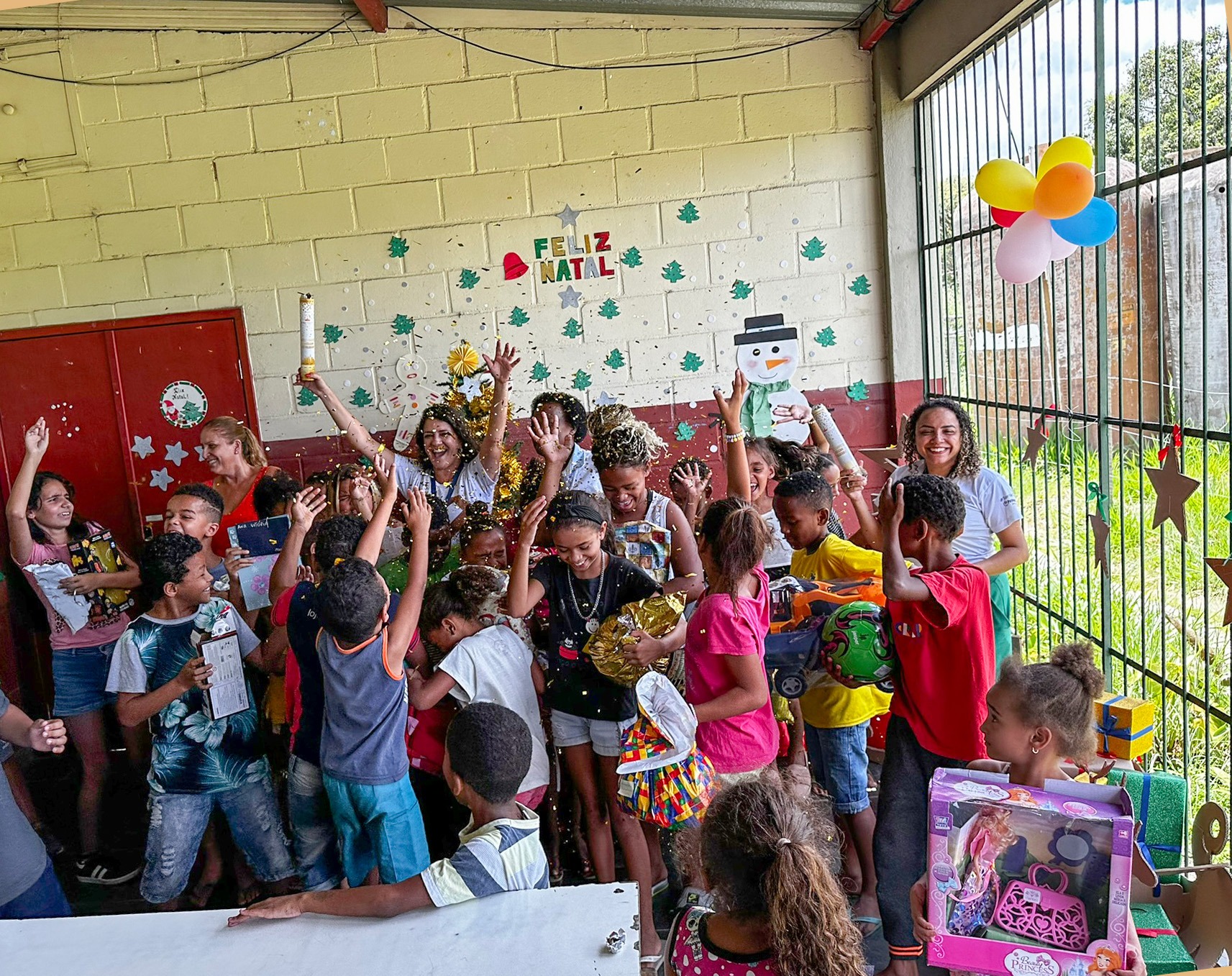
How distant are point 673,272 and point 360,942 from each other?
3.96 meters

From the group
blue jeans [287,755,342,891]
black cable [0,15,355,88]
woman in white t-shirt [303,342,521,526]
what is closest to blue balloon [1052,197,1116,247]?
woman in white t-shirt [303,342,521,526]

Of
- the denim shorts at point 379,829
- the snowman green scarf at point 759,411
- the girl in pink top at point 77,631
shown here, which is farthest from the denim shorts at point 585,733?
the snowman green scarf at point 759,411

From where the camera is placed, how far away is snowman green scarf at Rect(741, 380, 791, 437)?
200 inches

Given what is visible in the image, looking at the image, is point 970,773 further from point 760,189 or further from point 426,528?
point 760,189

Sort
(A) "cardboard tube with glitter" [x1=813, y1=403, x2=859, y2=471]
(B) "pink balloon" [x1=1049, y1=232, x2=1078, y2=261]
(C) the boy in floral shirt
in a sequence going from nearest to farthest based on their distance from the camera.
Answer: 1. (C) the boy in floral shirt
2. (B) "pink balloon" [x1=1049, y1=232, x2=1078, y2=261]
3. (A) "cardboard tube with glitter" [x1=813, y1=403, x2=859, y2=471]

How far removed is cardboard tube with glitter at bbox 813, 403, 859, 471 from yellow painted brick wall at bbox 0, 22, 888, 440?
417mm

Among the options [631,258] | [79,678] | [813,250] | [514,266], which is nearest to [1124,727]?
[813,250]

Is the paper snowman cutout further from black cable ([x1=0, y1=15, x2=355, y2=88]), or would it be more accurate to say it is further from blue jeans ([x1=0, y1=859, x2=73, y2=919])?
blue jeans ([x1=0, y1=859, x2=73, y2=919])

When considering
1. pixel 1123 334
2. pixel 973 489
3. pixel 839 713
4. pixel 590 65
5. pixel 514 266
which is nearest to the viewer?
pixel 839 713

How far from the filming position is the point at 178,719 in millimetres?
2816

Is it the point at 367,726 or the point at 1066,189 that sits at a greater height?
the point at 1066,189

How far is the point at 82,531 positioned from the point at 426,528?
2.09 m

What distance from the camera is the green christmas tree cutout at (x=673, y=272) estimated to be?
5004 mm

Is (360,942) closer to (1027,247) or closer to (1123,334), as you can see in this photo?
(1027,247)
